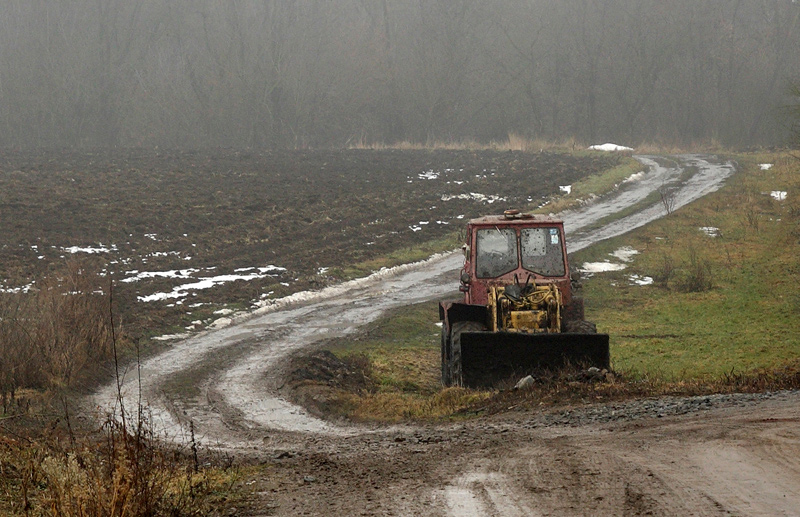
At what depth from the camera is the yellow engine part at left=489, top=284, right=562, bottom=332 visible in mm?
13555

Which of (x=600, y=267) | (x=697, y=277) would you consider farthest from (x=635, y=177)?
(x=697, y=277)

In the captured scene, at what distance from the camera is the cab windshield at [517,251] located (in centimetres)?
1430

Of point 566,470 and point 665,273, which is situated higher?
point 566,470

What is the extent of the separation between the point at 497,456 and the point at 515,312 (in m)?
5.28

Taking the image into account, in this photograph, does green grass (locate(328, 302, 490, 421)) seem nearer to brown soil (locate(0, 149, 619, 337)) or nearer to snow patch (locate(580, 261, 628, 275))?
brown soil (locate(0, 149, 619, 337))

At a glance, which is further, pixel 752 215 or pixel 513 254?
pixel 752 215

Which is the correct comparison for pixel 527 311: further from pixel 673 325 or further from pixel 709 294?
pixel 709 294

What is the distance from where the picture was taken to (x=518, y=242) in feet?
47.4

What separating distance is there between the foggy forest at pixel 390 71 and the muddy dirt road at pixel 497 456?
50.7 m

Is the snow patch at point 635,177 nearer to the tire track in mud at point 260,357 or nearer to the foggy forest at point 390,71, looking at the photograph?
the tire track in mud at point 260,357

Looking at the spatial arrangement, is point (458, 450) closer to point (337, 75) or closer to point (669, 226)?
point (669, 226)

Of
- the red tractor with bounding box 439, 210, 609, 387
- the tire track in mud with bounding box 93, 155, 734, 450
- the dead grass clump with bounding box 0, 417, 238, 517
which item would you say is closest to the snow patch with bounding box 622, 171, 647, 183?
the tire track in mud with bounding box 93, 155, 734, 450

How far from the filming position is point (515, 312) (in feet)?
44.8

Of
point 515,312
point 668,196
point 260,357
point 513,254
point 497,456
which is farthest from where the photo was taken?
point 668,196
